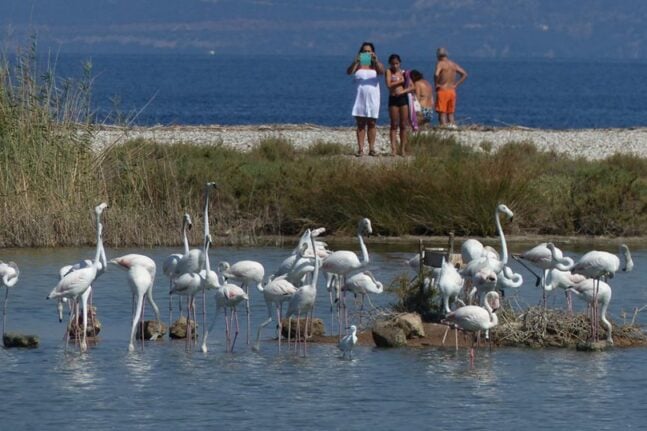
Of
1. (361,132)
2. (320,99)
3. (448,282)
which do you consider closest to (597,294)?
(448,282)

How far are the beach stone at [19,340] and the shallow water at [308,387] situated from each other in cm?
13

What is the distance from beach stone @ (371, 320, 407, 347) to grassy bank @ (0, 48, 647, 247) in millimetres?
5963

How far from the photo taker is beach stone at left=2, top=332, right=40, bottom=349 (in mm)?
14984

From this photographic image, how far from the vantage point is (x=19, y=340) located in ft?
49.2

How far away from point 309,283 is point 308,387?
219 centimetres

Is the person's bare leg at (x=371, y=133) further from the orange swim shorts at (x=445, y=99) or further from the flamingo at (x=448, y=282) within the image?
A: the flamingo at (x=448, y=282)

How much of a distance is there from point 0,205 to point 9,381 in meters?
6.70

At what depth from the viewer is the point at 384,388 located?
13.8 meters

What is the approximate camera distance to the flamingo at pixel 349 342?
14.4m

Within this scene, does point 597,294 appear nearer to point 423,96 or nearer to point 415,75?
point 415,75

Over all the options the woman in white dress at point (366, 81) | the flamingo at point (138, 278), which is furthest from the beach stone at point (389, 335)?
the woman in white dress at point (366, 81)

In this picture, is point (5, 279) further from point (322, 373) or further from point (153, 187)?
point (153, 187)

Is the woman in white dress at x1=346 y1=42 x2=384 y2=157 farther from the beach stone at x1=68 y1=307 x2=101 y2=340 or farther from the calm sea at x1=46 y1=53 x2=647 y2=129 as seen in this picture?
the beach stone at x1=68 y1=307 x2=101 y2=340

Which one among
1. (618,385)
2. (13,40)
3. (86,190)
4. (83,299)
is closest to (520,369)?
(618,385)
